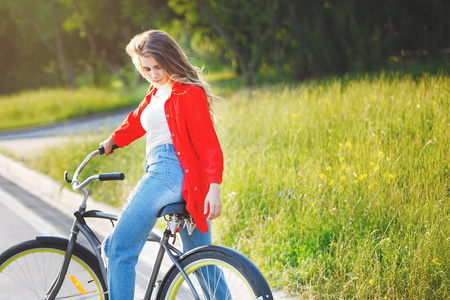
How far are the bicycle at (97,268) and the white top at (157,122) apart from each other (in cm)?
27

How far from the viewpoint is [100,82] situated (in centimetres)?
3428

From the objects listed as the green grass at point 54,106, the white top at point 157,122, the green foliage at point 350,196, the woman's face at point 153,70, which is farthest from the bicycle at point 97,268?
the green grass at point 54,106

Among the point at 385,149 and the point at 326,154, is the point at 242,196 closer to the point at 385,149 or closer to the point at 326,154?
the point at 326,154

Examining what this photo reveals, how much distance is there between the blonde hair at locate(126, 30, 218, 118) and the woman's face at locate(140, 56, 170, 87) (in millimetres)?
26

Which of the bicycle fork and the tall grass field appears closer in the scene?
the bicycle fork

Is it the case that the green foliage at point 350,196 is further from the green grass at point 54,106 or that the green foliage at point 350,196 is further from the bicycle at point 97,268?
the green grass at point 54,106

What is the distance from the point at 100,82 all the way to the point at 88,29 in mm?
4384

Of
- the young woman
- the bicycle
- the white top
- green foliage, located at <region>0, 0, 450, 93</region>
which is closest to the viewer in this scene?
the bicycle

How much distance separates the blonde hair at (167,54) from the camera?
2.81m

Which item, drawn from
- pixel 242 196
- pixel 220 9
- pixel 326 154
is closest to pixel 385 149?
pixel 326 154

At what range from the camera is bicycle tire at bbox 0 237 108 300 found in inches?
121

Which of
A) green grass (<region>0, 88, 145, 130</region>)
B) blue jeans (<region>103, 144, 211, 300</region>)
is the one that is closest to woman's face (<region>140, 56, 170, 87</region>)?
blue jeans (<region>103, 144, 211, 300</region>)

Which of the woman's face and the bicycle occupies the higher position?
the woman's face

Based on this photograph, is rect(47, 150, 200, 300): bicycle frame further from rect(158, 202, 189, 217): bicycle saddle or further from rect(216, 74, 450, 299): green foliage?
rect(216, 74, 450, 299): green foliage
